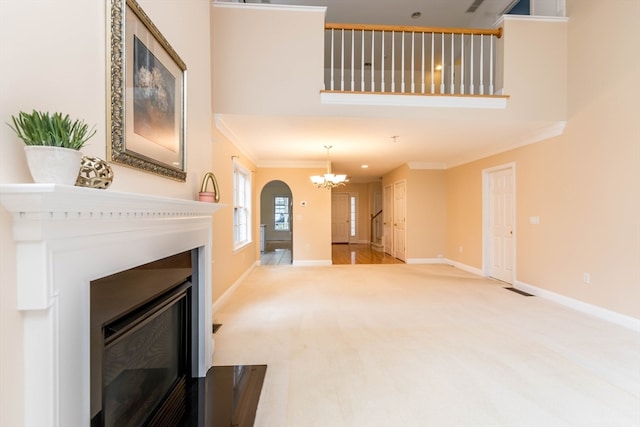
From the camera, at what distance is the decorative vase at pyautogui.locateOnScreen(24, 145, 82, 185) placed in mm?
890

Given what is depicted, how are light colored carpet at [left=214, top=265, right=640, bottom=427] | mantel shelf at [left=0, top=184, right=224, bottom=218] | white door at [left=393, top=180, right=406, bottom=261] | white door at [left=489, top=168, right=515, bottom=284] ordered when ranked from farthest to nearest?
white door at [left=393, top=180, right=406, bottom=261], white door at [left=489, top=168, right=515, bottom=284], light colored carpet at [left=214, top=265, right=640, bottom=427], mantel shelf at [left=0, top=184, right=224, bottom=218]

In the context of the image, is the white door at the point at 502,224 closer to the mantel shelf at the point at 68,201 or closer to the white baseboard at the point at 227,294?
the white baseboard at the point at 227,294

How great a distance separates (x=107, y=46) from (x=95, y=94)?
0.25m

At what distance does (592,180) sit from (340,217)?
8.51m

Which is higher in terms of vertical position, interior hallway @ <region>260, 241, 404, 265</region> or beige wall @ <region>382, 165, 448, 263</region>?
beige wall @ <region>382, 165, 448, 263</region>

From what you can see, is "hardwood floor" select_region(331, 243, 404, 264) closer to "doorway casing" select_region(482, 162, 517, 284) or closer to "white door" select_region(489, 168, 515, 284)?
"doorway casing" select_region(482, 162, 517, 284)

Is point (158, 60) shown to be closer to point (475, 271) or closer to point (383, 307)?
point (383, 307)

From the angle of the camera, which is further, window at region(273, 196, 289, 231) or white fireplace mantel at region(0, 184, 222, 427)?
window at region(273, 196, 289, 231)

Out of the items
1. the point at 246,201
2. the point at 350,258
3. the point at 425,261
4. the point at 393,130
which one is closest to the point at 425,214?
the point at 425,261

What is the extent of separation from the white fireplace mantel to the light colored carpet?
1.16m

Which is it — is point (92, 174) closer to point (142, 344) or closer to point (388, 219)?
point (142, 344)

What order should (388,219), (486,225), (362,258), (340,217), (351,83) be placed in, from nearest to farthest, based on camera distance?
1. (351,83)
2. (486,225)
3. (362,258)
4. (388,219)
5. (340,217)

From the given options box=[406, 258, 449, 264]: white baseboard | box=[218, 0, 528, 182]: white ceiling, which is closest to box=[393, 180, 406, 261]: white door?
box=[406, 258, 449, 264]: white baseboard

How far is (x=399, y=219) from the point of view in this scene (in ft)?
25.7
